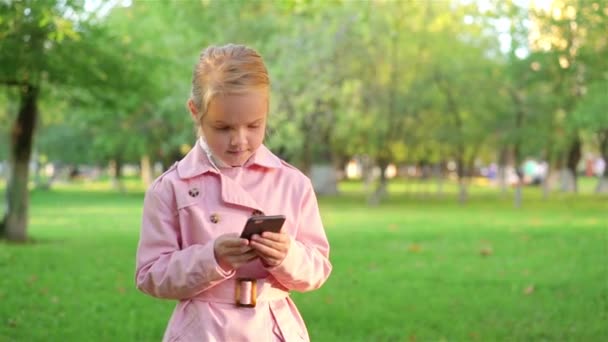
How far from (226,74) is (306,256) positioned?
0.62 m

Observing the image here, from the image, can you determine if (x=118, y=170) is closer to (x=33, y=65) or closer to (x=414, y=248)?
(x=414, y=248)

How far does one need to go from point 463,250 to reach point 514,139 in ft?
73.9

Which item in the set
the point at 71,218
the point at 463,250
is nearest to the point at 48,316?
the point at 463,250

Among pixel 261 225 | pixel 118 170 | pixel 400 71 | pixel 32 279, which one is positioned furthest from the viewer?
pixel 118 170

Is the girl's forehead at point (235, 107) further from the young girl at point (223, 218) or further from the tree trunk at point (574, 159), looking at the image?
the tree trunk at point (574, 159)

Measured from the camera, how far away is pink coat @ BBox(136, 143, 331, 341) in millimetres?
2814

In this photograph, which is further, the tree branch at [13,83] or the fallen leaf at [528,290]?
the tree branch at [13,83]

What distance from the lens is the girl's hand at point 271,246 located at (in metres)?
2.61

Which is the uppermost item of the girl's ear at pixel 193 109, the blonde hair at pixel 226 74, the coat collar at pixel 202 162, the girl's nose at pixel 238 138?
the blonde hair at pixel 226 74

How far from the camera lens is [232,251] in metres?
2.66

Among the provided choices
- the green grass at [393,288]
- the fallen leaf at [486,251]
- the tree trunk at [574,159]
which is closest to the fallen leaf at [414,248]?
the green grass at [393,288]

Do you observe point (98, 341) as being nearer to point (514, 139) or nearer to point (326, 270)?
point (326, 270)

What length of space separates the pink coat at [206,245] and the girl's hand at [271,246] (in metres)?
0.04

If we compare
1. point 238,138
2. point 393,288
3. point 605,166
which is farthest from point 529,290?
point 605,166
